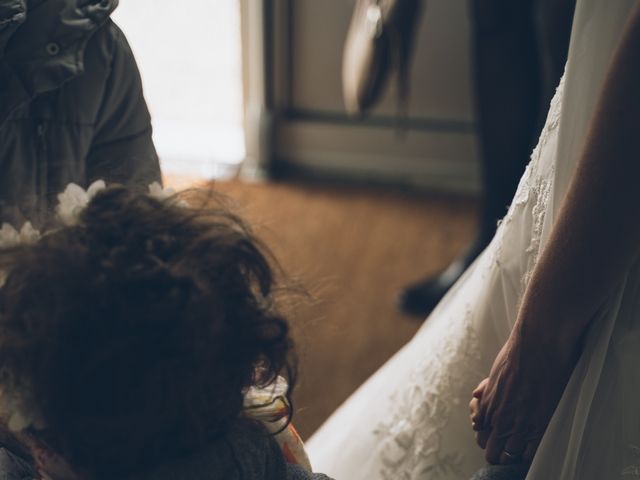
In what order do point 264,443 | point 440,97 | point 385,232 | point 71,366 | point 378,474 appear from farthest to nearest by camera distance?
1. point 440,97
2. point 385,232
3. point 378,474
4. point 264,443
5. point 71,366

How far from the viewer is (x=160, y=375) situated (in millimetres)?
561

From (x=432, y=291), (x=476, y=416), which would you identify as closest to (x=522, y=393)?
(x=476, y=416)

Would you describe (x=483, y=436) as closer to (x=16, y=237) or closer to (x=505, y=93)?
(x=16, y=237)

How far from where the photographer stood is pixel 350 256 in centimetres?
212

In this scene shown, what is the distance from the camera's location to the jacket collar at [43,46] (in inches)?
30.7

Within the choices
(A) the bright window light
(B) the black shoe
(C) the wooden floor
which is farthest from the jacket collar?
(A) the bright window light

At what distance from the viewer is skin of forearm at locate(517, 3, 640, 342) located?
0.56 metres

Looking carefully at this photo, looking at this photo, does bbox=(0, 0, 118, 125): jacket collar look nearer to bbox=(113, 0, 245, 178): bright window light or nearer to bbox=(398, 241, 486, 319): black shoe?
bbox=(398, 241, 486, 319): black shoe

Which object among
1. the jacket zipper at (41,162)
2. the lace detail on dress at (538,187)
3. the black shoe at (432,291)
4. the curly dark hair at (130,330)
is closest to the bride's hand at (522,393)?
the lace detail on dress at (538,187)

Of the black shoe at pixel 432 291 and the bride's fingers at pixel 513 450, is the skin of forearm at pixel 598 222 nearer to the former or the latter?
the bride's fingers at pixel 513 450

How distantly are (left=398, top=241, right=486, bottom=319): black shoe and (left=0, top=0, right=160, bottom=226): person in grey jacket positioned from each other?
1.09 metres

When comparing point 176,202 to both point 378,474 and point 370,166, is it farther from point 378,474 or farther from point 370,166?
point 370,166

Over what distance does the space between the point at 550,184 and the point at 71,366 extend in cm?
44

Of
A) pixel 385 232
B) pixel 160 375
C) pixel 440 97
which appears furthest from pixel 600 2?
pixel 440 97
